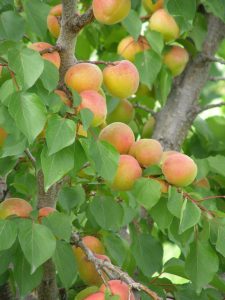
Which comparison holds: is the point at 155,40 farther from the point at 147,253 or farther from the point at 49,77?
the point at 49,77

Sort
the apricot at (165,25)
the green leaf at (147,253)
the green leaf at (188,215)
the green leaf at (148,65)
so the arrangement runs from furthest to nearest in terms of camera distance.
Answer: the apricot at (165,25)
the green leaf at (148,65)
the green leaf at (147,253)
the green leaf at (188,215)

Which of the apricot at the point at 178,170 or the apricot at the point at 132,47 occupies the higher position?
the apricot at the point at 178,170

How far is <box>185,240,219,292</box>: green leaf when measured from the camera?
93cm

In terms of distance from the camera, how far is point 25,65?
76 cm

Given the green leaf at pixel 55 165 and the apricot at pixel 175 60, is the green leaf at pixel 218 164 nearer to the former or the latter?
the apricot at pixel 175 60

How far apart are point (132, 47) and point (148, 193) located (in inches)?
22.2

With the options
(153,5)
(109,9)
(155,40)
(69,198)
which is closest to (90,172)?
(69,198)

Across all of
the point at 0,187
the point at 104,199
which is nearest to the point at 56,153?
the point at 104,199

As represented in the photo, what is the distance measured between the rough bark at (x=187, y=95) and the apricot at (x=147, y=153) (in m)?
0.54

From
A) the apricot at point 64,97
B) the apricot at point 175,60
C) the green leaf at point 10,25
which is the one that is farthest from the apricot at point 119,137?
the apricot at point 175,60

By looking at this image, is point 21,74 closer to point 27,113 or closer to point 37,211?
point 27,113

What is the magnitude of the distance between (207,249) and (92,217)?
271mm

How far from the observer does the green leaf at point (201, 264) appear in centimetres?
93

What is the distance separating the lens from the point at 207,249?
940 millimetres
